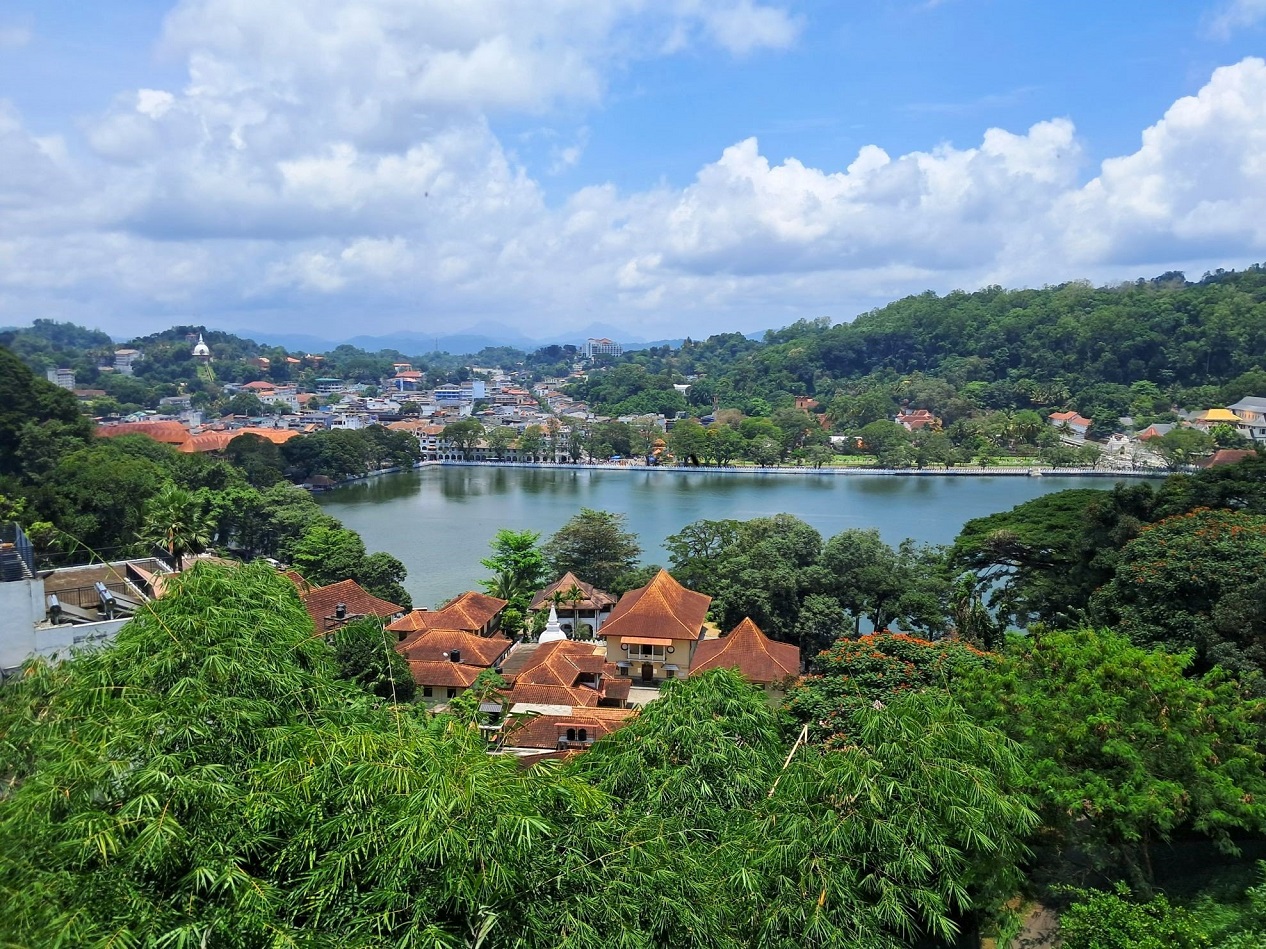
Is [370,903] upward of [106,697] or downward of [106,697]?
downward

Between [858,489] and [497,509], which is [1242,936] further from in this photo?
[858,489]

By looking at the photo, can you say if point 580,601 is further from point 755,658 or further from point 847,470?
point 847,470

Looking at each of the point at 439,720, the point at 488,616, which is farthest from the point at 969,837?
the point at 488,616

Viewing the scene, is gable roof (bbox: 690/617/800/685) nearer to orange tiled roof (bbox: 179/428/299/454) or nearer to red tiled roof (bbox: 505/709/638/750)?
red tiled roof (bbox: 505/709/638/750)

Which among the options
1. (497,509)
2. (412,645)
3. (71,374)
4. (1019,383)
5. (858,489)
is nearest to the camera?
(412,645)

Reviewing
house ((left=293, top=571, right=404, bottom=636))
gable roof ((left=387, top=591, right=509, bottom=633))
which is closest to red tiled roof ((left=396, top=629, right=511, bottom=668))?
gable roof ((left=387, top=591, right=509, bottom=633))

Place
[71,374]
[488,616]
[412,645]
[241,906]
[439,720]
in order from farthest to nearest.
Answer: [71,374]
[488,616]
[412,645]
[439,720]
[241,906]
